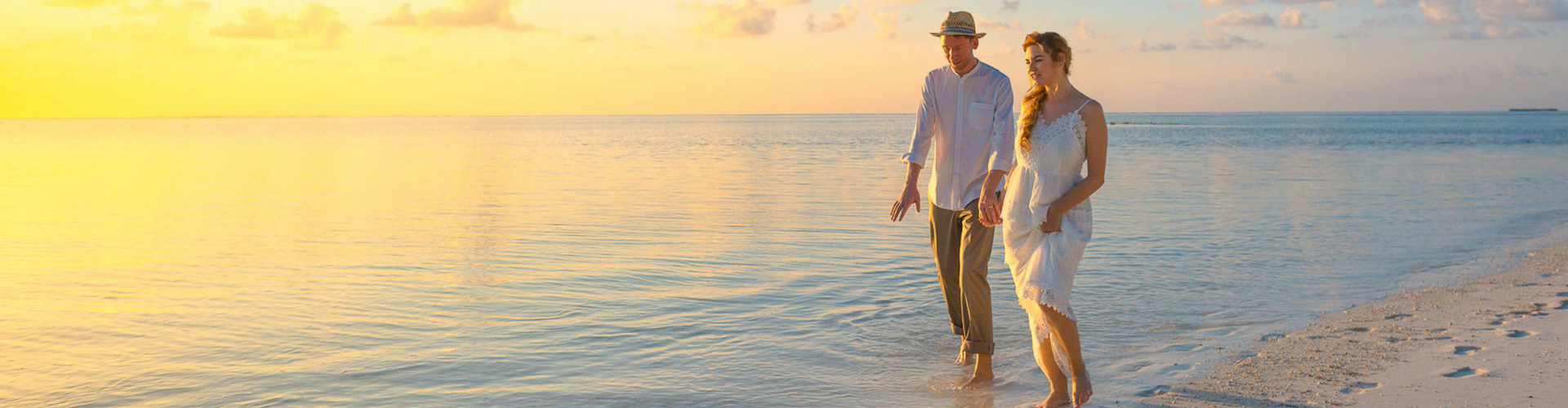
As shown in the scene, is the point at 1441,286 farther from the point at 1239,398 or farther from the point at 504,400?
the point at 504,400

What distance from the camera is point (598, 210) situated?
15.7m

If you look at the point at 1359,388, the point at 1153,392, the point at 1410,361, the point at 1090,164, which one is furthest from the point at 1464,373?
the point at 1090,164

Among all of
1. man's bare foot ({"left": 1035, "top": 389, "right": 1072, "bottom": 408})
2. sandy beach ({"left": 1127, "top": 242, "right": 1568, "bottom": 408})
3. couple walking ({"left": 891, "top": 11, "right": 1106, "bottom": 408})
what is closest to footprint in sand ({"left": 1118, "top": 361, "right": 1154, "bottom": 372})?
sandy beach ({"left": 1127, "top": 242, "right": 1568, "bottom": 408})

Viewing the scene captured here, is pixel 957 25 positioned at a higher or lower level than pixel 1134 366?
higher

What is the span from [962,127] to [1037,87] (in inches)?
27.2

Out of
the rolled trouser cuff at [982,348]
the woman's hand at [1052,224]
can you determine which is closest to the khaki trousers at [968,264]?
the rolled trouser cuff at [982,348]

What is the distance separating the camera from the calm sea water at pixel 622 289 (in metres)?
5.57

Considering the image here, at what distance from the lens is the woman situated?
14.2 ft

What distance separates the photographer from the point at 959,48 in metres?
5.00

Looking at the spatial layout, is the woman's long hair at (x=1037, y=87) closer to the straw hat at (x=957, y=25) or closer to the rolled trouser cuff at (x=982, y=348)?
the straw hat at (x=957, y=25)

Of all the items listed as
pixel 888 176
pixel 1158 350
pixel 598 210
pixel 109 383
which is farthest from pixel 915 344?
pixel 888 176

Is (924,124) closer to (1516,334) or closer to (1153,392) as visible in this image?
(1153,392)

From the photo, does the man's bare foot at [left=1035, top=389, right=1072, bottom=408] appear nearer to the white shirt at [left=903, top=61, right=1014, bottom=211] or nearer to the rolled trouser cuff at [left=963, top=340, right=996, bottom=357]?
the rolled trouser cuff at [left=963, top=340, right=996, bottom=357]

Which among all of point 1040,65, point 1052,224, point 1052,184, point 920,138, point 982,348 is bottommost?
point 982,348
